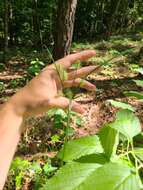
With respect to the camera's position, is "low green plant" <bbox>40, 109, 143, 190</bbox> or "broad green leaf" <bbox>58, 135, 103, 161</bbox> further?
"broad green leaf" <bbox>58, 135, 103, 161</bbox>

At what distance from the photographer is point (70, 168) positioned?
737 millimetres

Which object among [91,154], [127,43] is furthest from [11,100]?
[127,43]

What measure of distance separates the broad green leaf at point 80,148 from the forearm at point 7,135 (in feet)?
1.55

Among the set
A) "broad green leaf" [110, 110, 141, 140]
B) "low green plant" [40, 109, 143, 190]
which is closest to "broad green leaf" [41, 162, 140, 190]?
"low green plant" [40, 109, 143, 190]

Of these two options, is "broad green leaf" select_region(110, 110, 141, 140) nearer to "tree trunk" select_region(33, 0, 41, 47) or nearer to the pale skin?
the pale skin

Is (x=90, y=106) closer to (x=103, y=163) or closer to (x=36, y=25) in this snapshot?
(x=103, y=163)

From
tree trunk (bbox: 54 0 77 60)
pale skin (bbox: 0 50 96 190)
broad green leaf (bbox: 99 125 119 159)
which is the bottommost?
tree trunk (bbox: 54 0 77 60)

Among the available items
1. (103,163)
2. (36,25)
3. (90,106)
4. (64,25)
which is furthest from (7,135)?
(36,25)

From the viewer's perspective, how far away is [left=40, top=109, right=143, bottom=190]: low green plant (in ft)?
2.25

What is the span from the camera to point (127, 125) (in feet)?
2.95

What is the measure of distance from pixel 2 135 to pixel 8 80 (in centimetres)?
762

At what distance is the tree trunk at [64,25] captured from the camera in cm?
732

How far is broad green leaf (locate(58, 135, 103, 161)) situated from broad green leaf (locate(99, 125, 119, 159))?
0.04 meters

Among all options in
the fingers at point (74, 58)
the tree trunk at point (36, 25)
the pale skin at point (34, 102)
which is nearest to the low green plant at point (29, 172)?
the pale skin at point (34, 102)
